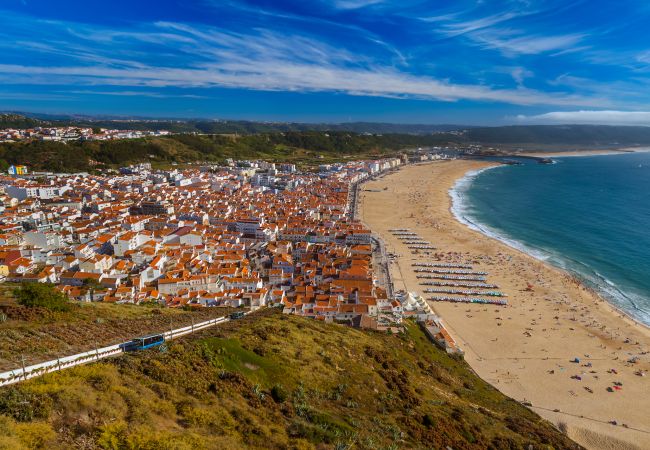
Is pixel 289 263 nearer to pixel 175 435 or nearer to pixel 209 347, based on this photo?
pixel 209 347

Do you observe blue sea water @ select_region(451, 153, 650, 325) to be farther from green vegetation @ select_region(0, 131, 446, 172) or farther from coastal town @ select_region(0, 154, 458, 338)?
green vegetation @ select_region(0, 131, 446, 172)

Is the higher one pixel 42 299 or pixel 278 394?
pixel 42 299

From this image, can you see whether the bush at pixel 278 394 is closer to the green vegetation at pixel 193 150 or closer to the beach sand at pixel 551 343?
the beach sand at pixel 551 343

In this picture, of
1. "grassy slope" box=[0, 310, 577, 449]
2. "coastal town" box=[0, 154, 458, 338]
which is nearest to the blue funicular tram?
"grassy slope" box=[0, 310, 577, 449]

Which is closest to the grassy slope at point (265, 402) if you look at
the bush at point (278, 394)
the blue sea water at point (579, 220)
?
the bush at point (278, 394)

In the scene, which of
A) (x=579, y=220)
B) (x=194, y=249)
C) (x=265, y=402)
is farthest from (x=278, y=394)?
(x=579, y=220)

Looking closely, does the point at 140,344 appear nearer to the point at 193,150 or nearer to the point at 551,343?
the point at 551,343
